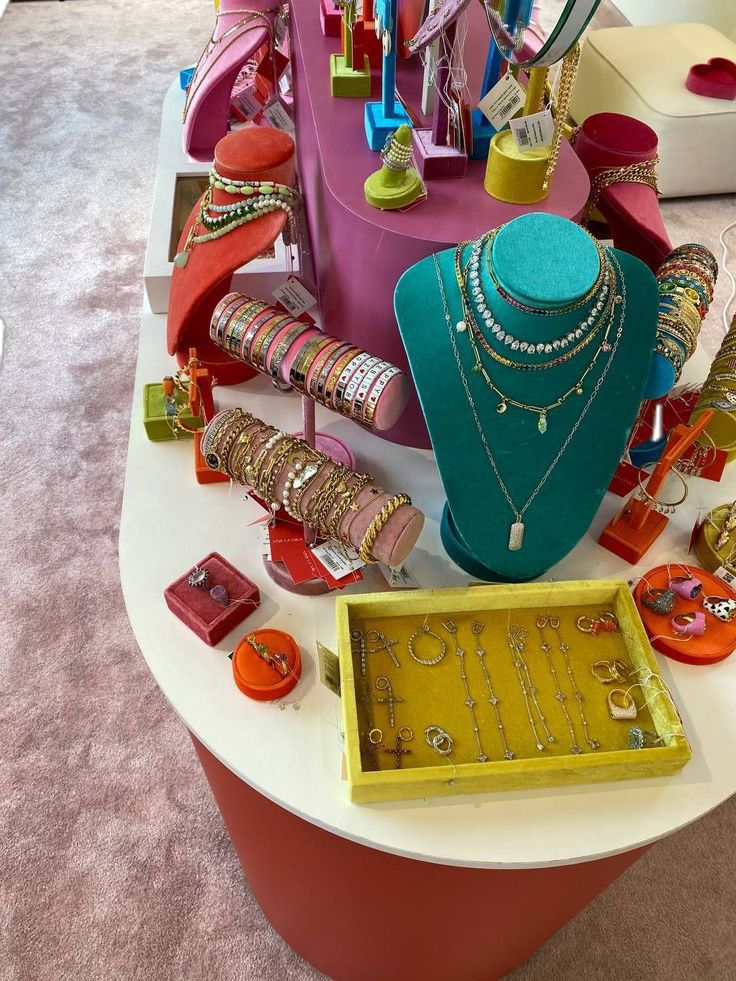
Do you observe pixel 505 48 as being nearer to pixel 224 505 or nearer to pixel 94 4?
pixel 224 505

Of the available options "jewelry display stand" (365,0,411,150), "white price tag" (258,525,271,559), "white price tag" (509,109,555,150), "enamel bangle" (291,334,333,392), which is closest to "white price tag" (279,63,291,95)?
"jewelry display stand" (365,0,411,150)

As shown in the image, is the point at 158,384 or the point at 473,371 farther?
the point at 158,384

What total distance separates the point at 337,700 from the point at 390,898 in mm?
281

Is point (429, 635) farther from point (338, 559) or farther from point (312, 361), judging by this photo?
point (312, 361)

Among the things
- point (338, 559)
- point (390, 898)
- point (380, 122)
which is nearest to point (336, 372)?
point (338, 559)

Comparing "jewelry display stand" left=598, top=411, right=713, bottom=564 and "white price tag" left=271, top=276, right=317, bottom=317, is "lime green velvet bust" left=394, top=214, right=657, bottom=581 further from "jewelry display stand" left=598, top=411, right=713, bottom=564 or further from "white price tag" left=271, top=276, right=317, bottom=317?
"white price tag" left=271, top=276, right=317, bottom=317

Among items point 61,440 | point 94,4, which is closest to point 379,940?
point 61,440

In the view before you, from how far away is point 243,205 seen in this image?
1.08 m

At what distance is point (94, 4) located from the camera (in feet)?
13.7

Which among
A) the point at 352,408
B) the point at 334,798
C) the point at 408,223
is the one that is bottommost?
the point at 334,798

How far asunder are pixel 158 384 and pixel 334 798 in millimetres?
716

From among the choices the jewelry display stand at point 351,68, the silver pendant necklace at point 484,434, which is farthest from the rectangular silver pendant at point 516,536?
the jewelry display stand at point 351,68

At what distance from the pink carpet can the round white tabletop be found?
703mm

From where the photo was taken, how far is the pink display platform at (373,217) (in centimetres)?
102
